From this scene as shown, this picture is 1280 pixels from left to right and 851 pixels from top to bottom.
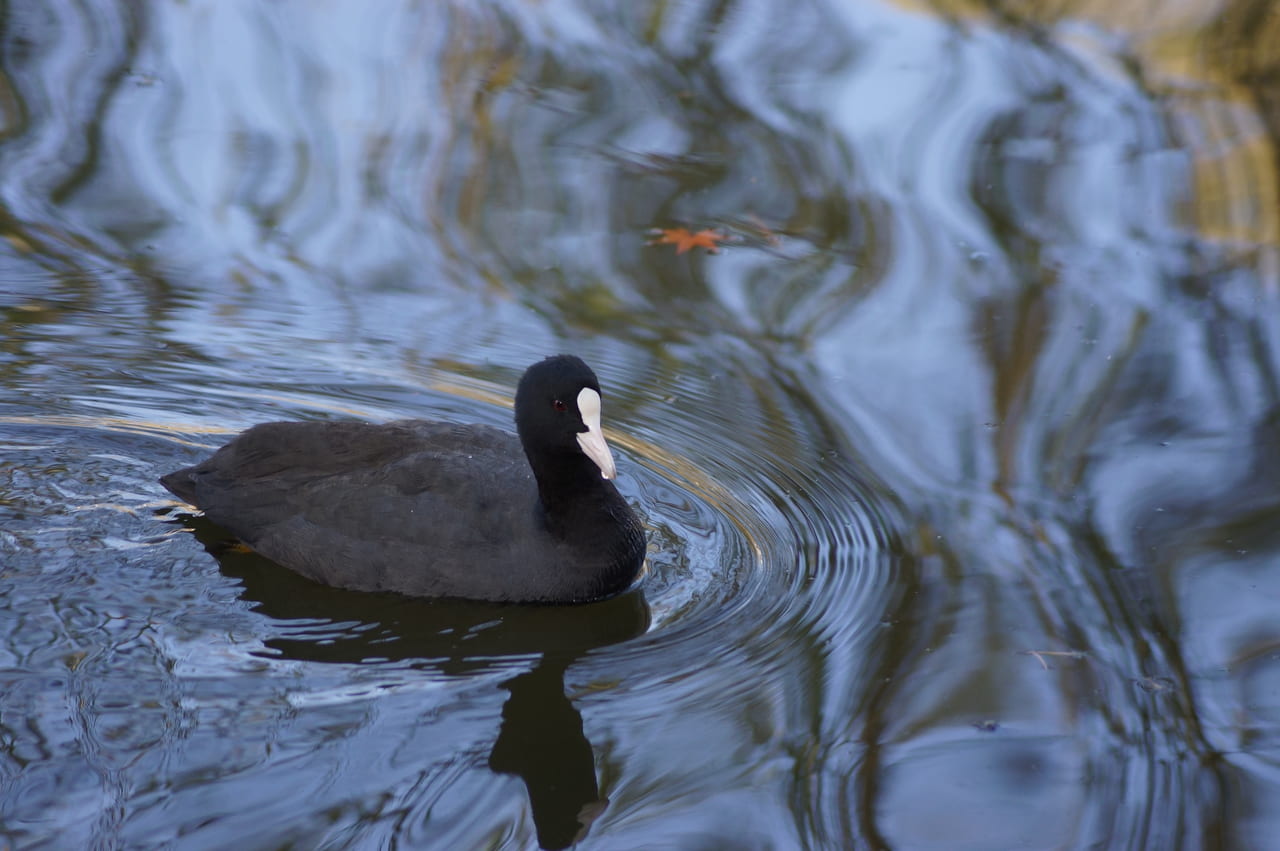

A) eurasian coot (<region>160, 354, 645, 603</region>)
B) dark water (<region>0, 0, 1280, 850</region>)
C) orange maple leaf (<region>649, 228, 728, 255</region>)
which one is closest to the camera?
dark water (<region>0, 0, 1280, 850</region>)

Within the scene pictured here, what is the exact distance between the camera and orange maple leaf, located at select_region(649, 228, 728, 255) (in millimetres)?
7520

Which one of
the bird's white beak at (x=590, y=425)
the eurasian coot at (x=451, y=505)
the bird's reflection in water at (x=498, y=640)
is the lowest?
the bird's reflection in water at (x=498, y=640)

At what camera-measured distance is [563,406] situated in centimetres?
470

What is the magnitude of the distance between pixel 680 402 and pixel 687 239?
1773 mm

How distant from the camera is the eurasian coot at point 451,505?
15.5 ft

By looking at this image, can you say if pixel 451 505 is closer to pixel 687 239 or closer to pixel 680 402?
pixel 680 402

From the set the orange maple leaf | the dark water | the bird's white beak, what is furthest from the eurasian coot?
the orange maple leaf

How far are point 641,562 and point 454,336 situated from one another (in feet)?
6.38

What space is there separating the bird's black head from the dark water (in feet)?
1.87

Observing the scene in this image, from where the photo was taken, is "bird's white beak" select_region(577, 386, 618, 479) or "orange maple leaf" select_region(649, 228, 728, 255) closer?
"bird's white beak" select_region(577, 386, 618, 479)

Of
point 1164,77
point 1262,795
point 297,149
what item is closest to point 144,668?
point 1262,795

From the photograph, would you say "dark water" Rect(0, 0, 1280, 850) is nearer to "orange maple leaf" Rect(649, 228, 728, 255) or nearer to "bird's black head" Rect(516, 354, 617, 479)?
"orange maple leaf" Rect(649, 228, 728, 255)

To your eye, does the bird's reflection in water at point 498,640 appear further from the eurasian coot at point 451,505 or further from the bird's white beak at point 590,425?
the bird's white beak at point 590,425

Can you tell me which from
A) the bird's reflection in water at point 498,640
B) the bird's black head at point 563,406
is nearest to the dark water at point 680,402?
the bird's reflection in water at point 498,640
